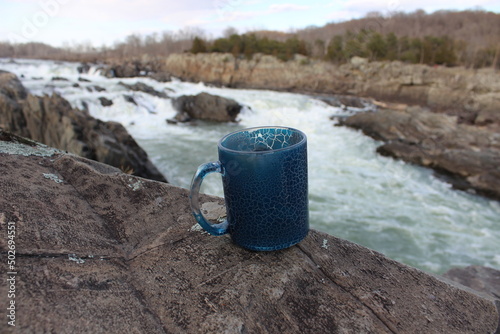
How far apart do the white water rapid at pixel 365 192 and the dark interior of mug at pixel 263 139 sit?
4459 millimetres

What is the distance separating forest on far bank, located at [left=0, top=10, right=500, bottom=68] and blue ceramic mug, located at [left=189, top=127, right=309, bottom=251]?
18.7 meters

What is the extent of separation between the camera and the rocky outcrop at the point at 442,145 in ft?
25.0

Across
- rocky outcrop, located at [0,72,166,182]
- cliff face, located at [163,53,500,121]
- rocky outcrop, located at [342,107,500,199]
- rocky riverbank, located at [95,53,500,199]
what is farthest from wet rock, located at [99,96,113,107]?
cliff face, located at [163,53,500,121]

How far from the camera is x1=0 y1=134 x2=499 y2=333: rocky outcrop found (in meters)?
0.77

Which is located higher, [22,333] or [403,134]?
[22,333]

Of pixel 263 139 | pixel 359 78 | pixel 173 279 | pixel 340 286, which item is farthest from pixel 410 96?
pixel 173 279

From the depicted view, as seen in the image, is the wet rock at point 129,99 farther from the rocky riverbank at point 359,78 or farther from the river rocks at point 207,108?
the rocky riverbank at point 359,78

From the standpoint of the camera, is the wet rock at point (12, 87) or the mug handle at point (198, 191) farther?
the wet rock at point (12, 87)

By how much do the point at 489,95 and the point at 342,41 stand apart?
38.5 ft

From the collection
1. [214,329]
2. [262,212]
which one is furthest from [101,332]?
[262,212]

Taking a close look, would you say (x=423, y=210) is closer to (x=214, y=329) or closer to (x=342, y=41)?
(x=214, y=329)

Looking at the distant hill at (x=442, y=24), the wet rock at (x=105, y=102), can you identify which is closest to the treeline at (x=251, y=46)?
the distant hill at (x=442, y=24)

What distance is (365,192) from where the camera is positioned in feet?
23.4

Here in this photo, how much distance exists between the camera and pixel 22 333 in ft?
2.06
